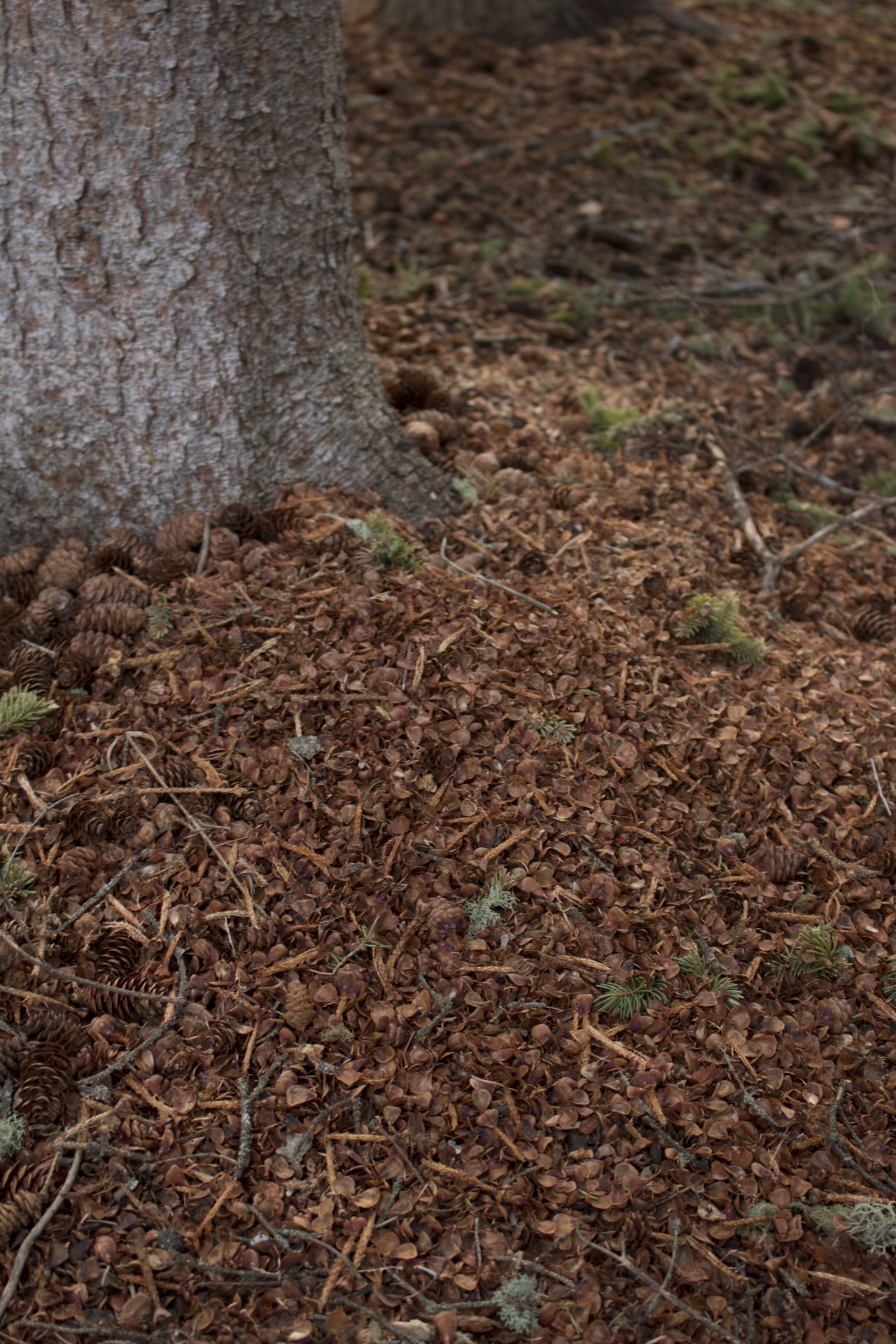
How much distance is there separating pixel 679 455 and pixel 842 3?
4.81 m

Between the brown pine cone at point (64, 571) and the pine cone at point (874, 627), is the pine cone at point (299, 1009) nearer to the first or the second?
the brown pine cone at point (64, 571)

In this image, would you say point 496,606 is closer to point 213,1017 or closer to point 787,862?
point 787,862

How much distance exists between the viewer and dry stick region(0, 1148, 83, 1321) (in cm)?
160

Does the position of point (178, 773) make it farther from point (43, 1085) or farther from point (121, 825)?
point (43, 1085)

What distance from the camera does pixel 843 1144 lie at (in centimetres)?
185

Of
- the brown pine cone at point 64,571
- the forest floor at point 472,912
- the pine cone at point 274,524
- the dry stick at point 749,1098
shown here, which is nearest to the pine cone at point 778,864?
the forest floor at point 472,912

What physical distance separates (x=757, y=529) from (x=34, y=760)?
2140mm

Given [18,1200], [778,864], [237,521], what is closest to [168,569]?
[237,521]

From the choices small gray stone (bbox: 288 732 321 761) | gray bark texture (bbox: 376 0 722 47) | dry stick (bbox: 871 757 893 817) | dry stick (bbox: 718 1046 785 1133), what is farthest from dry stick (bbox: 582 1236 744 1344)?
gray bark texture (bbox: 376 0 722 47)

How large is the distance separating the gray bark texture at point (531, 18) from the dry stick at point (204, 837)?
16.5ft

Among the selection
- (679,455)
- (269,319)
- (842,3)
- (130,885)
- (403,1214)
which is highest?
(842,3)

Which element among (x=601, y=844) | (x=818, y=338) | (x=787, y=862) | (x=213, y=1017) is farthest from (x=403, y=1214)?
(x=818, y=338)

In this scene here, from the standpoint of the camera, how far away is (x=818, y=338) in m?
4.14

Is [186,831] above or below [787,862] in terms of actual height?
above
